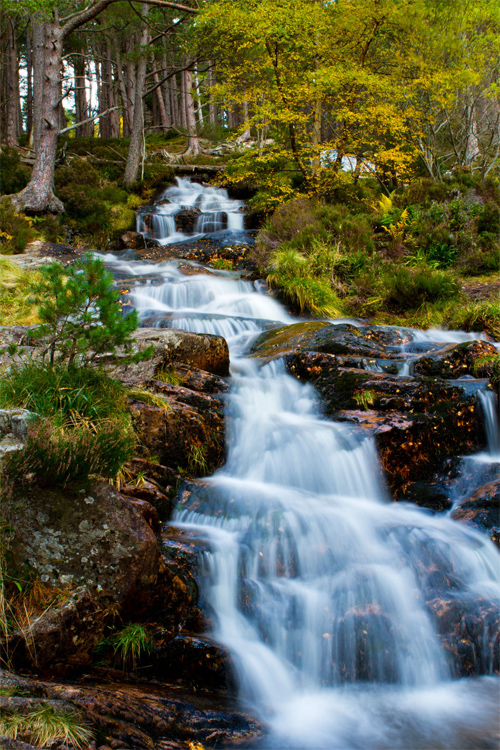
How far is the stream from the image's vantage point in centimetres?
323

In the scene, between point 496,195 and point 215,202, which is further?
point 215,202

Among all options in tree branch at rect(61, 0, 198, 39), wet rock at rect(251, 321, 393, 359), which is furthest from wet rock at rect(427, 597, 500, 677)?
tree branch at rect(61, 0, 198, 39)

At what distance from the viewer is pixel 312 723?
312 cm

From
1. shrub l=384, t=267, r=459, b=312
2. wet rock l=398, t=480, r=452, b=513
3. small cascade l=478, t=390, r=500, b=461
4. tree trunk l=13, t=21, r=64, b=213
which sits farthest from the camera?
tree trunk l=13, t=21, r=64, b=213

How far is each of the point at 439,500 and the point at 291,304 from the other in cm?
635

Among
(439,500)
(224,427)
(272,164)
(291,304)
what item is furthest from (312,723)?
(272,164)

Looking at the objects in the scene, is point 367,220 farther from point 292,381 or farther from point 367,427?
point 367,427

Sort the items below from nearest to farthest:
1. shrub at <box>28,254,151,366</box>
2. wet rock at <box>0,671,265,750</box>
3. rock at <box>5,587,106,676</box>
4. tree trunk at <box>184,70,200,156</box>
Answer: wet rock at <box>0,671,265,750</box>
rock at <box>5,587,106,676</box>
shrub at <box>28,254,151,366</box>
tree trunk at <box>184,70,200,156</box>

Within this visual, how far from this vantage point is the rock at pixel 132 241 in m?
14.6

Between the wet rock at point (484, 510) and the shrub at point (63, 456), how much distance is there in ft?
10.5

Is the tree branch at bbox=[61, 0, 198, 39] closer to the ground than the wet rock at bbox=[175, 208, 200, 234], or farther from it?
farther from it

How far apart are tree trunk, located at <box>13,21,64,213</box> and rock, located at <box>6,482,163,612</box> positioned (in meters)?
13.5

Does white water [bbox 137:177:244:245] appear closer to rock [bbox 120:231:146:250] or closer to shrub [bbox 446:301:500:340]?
rock [bbox 120:231:146:250]

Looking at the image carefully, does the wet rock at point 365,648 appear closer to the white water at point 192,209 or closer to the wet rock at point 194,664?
the wet rock at point 194,664
